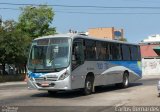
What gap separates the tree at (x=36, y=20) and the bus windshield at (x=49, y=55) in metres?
41.4

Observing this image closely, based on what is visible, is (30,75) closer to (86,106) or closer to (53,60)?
(53,60)

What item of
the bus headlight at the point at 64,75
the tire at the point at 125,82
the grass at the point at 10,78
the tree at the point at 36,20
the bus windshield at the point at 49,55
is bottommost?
the grass at the point at 10,78

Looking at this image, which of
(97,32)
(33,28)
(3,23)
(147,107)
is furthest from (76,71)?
(97,32)

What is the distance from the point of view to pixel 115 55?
25.1m

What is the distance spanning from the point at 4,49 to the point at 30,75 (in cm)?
2675

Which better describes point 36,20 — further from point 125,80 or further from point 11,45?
point 125,80

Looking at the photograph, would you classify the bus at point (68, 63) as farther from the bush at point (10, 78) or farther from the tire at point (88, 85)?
the bush at point (10, 78)

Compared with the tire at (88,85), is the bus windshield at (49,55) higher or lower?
higher

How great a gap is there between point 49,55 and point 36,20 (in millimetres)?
43139

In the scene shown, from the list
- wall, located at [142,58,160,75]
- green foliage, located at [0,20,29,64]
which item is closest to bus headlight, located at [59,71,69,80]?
green foliage, located at [0,20,29,64]

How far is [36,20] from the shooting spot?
6231 centimetres

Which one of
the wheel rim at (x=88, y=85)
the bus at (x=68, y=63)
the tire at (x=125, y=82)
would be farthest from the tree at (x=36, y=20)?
the wheel rim at (x=88, y=85)

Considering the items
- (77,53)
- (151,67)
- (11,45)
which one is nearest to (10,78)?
(11,45)

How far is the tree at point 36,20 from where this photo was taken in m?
61.8
